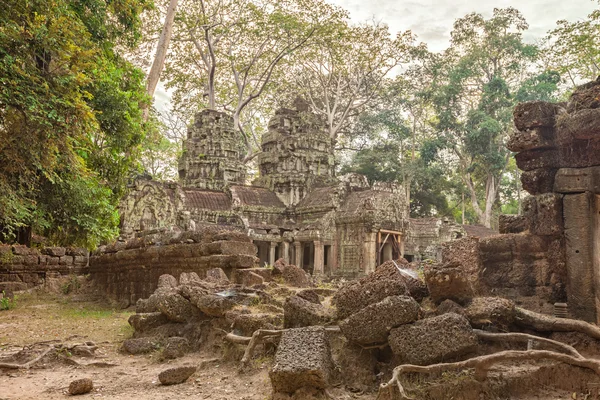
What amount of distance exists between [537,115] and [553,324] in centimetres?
300

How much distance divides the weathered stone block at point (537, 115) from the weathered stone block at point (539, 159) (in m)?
0.32

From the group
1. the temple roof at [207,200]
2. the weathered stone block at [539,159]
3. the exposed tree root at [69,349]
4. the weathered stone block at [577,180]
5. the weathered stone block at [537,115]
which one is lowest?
the exposed tree root at [69,349]

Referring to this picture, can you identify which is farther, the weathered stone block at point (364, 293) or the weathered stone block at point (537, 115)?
the weathered stone block at point (537, 115)

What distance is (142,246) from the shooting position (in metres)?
12.3

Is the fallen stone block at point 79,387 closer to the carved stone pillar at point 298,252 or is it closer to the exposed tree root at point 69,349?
the exposed tree root at point 69,349

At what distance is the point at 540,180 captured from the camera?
654 centimetres

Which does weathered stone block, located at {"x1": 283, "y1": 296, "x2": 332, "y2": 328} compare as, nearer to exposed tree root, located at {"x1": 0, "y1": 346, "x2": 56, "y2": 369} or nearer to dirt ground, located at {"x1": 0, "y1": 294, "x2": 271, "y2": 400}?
dirt ground, located at {"x1": 0, "y1": 294, "x2": 271, "y2": 400}

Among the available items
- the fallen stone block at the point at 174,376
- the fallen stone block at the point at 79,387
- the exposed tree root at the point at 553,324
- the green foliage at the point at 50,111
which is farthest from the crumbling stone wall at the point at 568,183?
the green foliage at the point at 50,111

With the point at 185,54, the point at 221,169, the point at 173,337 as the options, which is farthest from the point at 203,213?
the point at 173,337

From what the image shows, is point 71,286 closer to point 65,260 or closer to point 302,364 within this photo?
point 65,260

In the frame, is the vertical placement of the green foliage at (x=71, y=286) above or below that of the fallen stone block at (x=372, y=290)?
below

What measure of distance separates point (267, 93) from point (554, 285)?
117 ft

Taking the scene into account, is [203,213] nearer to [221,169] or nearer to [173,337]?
[221,169]

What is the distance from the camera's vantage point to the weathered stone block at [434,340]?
4.25 meters
